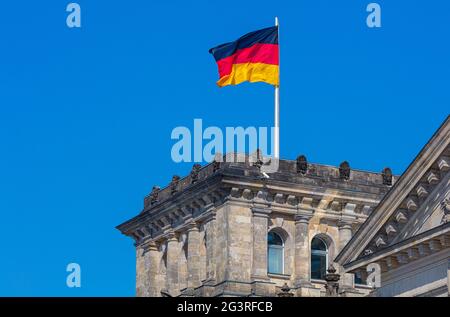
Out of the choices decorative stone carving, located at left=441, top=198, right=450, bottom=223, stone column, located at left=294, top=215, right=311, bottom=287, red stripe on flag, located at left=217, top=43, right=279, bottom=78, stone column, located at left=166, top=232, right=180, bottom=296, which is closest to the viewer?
decorative stone carving, located at left=441, top=198, right=450, bottom=223

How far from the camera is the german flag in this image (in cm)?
9406

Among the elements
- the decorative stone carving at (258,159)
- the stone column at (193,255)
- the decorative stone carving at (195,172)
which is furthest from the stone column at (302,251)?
the decorative stone carving at (195,172)

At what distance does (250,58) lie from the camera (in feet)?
312

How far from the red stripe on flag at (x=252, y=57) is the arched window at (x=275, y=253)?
891 centimetres

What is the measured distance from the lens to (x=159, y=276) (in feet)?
331

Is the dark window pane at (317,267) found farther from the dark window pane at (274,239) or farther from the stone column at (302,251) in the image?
the dark window pane at (274,239)

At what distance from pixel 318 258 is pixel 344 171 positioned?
480cm

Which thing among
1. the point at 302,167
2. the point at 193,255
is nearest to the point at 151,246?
the point at 193,255

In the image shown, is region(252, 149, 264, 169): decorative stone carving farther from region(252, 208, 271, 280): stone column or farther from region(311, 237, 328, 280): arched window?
region(311, 237, 328, 280): arched window

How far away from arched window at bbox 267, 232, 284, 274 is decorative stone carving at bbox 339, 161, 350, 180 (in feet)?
15.8

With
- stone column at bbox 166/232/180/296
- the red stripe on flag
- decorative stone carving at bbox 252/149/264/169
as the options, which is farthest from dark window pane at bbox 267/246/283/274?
the red stripe on flag

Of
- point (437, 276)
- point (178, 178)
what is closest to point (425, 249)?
point (437, 276)
